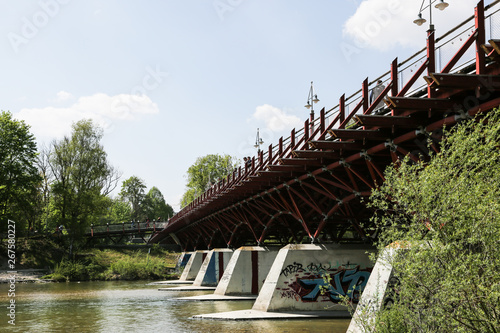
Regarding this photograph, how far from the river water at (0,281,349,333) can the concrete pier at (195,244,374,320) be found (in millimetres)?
2451

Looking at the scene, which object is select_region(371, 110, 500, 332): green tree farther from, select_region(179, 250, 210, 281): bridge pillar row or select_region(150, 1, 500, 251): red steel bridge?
select_region(179, 250, 210, 281): bridge pillar row

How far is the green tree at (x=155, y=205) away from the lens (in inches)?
6279

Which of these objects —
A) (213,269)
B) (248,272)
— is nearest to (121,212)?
(213,269)

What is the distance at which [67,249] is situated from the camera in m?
74.8

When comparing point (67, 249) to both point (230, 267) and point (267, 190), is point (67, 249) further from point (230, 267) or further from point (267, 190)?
point (267, 190)

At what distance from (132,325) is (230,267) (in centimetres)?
1491

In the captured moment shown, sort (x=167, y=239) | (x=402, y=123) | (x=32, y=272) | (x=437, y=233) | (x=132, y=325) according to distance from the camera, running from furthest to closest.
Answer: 1. (x=167, y=239)
2. (x=32, y=272)
3. (x=132, y=325)
4. (x=402, y=123)
5. (x=437, y=233)

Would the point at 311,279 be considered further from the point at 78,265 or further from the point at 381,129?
the point at 78,265

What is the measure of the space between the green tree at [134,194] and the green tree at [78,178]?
78.2 meters

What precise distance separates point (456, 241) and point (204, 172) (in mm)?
100344

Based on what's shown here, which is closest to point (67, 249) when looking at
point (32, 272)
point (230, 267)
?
point (32, 272)

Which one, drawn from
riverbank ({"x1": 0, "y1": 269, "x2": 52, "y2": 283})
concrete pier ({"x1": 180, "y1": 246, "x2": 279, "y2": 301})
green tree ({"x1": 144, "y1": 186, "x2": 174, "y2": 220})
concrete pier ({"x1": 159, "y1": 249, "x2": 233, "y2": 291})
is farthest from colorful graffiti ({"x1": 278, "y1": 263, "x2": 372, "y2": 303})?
green tree ({"x1": 144, "y1": 186, "x2": 174, "y2": 220})

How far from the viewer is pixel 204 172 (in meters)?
110

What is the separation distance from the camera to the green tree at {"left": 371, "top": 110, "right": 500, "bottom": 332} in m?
9.96
